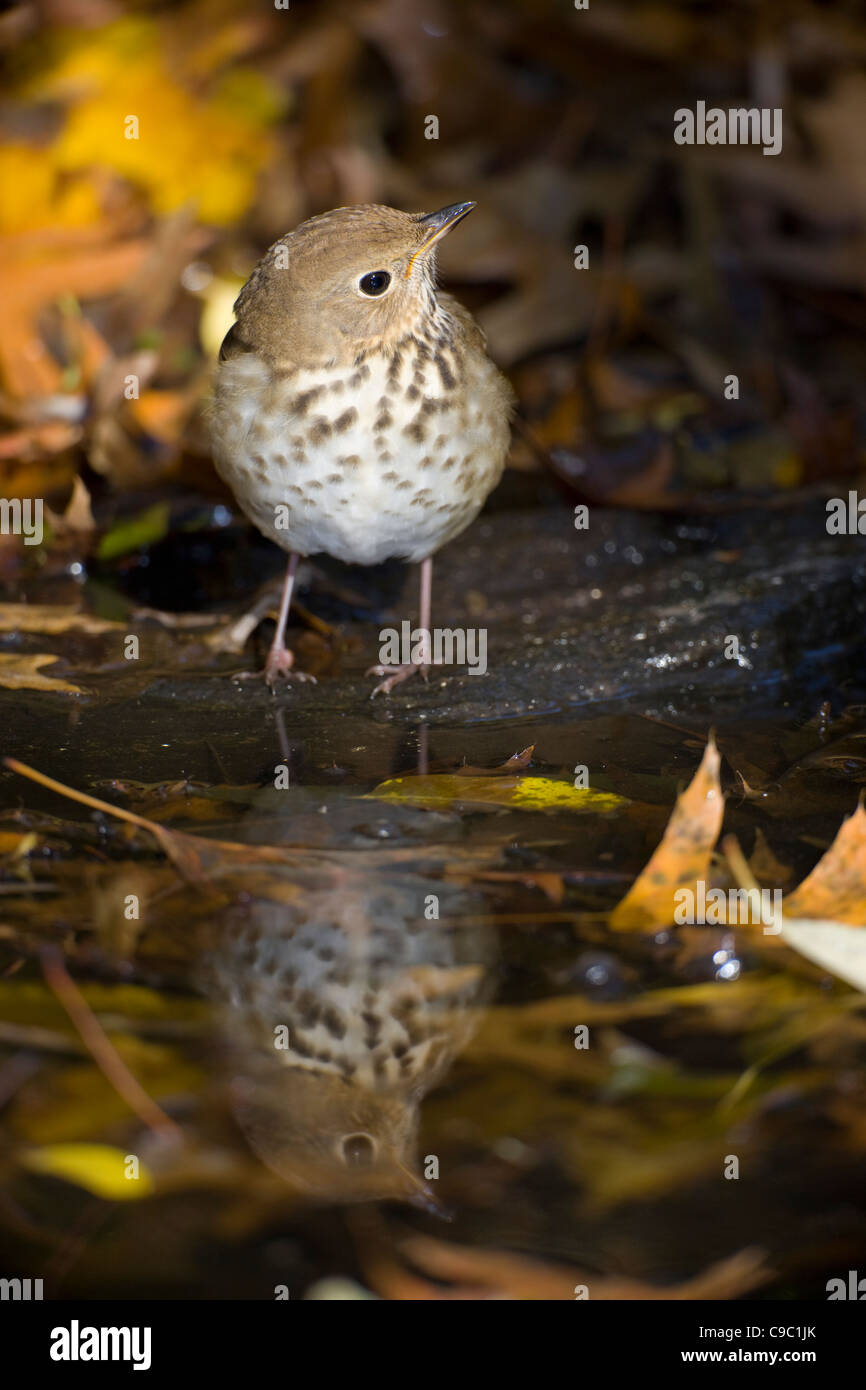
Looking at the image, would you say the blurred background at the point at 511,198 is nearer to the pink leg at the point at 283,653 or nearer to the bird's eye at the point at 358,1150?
the pink leg at the point at 283,653

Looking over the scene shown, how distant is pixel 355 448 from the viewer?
3.89 metres

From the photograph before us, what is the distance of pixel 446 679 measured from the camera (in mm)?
4285

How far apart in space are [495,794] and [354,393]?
123 cm

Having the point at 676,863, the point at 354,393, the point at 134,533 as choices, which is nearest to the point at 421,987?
the point at 676,863

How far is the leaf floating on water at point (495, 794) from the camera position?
3475mm

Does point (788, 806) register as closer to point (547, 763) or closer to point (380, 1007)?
point (547, 763)

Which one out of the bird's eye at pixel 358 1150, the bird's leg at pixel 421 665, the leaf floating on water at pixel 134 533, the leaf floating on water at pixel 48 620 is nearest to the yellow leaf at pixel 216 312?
the leaf floating on water at pixel 134 533

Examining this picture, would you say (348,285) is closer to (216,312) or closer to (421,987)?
(421,987)

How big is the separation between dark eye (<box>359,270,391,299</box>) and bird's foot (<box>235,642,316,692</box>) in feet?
3.64

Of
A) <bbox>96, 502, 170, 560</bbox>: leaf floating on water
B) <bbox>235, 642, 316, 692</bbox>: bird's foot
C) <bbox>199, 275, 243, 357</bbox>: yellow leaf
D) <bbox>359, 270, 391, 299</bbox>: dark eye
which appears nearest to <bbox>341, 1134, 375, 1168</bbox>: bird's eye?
<bbox>235, 642, 316, 692</bbox>: bird's foot

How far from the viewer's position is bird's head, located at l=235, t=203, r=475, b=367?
3.95 metres

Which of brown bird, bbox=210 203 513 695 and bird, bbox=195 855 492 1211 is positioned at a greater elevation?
brown bird, bbox=210 203 513 695

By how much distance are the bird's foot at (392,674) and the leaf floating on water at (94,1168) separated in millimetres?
1933

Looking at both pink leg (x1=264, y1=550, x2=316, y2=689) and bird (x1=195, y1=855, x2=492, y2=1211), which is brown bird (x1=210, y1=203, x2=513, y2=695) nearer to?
pink leg (x1=264, y1=550, x2=316, y2=689)
